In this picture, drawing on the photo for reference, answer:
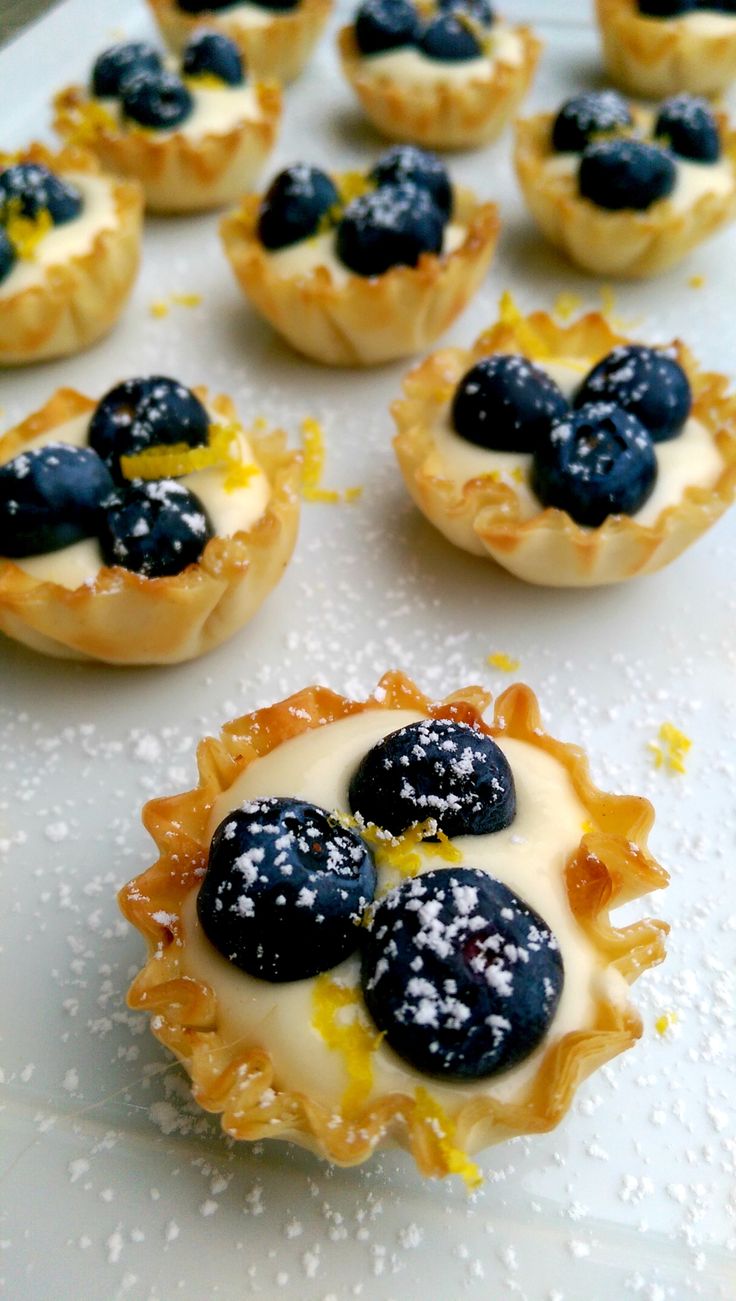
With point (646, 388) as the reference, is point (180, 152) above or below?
below

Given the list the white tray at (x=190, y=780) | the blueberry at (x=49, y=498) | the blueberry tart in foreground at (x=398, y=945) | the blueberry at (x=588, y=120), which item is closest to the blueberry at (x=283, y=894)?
the blueberry tart in foreground at (x=398, y=945)

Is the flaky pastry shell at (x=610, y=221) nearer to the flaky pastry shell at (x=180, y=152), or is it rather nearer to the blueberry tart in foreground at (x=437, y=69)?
the blueberry tart in foreground at (x=437, y=69)

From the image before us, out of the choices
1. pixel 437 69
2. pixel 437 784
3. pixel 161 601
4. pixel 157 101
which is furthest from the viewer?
pixel 437 69

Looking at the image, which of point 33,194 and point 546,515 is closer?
point 546,515

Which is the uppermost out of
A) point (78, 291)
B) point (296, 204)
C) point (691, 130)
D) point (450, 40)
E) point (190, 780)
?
point (691, 130)

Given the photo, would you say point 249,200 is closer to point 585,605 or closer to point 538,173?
point 538,173

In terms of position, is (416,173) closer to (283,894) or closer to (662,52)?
(662,52)

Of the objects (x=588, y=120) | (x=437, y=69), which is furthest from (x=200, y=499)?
(x=437, y=69)
